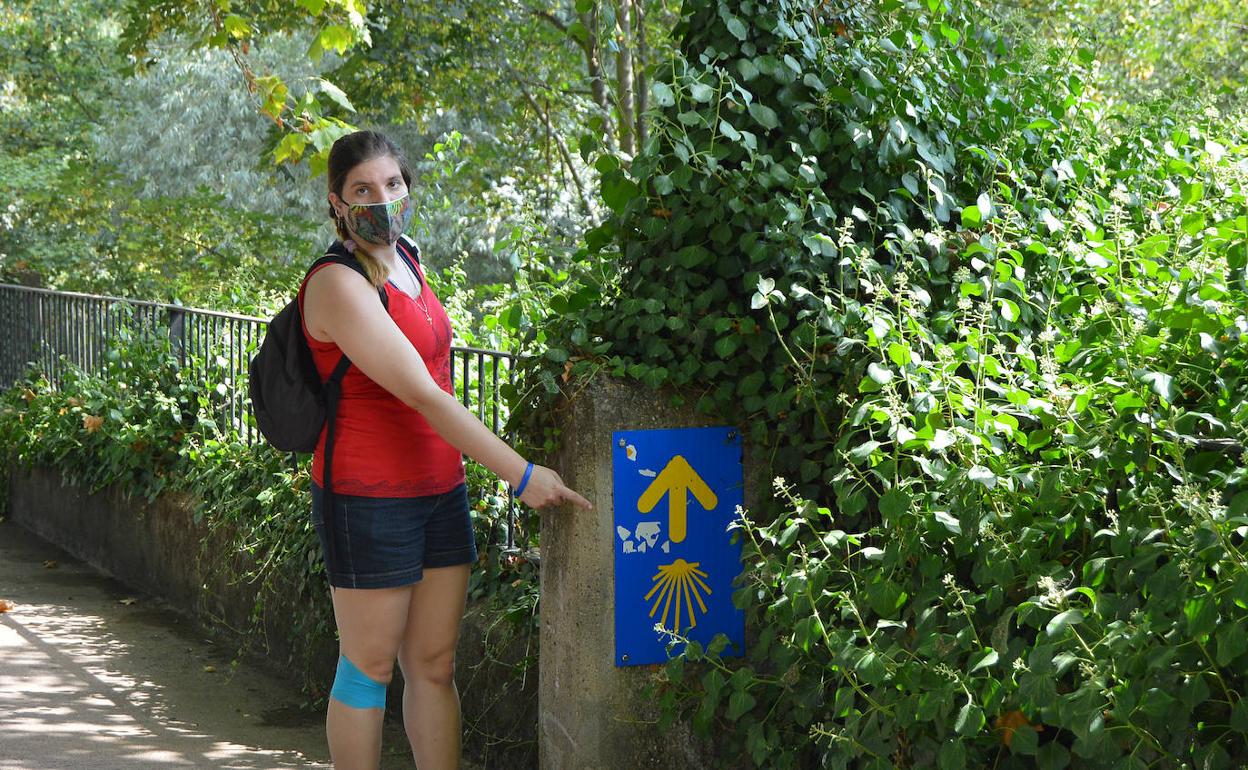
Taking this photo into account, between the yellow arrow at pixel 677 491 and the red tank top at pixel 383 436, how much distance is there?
63 cm

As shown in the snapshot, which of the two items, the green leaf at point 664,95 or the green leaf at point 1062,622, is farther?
the green leaf at point 664,95

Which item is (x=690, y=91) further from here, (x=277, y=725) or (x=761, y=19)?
(x=277, y=725)

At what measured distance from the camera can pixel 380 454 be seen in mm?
3533

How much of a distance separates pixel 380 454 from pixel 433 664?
0.66 metres

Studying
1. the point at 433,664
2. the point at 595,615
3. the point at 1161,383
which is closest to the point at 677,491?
the point at 595,615

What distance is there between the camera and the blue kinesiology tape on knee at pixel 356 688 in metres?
3.59

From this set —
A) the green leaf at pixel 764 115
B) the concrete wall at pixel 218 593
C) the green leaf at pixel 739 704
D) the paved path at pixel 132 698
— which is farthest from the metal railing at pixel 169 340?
the green leaf at pixel 739 704

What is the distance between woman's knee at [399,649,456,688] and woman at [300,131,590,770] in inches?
0.7

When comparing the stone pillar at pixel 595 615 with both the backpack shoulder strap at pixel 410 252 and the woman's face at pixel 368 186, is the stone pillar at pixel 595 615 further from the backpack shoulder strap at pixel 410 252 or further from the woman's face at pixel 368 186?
the woman's face at pixel 368 186

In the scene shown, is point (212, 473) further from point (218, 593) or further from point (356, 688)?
point (356, 688)

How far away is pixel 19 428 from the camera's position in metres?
9.60

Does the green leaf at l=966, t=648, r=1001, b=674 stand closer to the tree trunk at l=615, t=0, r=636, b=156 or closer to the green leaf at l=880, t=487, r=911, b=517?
the green leaf at l=880, t=487, r=911, b=517

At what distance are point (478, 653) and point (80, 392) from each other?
5157mm

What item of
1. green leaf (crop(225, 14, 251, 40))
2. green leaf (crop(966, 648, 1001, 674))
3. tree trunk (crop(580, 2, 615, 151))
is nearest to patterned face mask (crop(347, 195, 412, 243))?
green leaf (crop(966, 648, 1001, 674))
